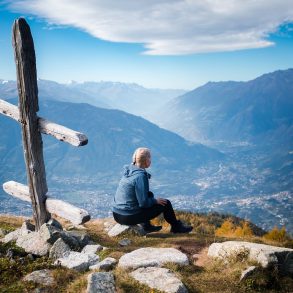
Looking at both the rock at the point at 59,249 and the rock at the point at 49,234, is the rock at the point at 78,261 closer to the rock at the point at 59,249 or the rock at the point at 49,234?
the rock at the point at 59,249

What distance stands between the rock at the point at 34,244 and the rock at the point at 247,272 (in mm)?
4747

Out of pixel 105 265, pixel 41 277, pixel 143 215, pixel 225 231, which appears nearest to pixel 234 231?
pixel 225 231

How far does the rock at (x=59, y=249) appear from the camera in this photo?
8719 mm

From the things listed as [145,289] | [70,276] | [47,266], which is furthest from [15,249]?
[145,289]

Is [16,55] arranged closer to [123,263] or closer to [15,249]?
[15,249]

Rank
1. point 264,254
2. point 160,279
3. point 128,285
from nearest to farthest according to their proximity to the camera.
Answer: point 128,285 < point 160,279 < point 264,254

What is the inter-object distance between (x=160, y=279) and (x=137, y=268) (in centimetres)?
93

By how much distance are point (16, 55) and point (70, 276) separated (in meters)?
6.41

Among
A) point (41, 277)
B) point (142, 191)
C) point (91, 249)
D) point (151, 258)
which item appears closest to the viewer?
point (41, 277)

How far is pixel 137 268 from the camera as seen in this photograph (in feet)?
25.2

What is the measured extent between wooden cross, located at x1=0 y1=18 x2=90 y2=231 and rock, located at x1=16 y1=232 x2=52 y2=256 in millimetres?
945

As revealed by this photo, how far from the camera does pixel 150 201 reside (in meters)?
10.5

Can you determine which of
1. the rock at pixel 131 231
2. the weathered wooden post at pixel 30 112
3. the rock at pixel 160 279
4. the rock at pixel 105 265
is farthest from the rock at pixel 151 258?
the weathered wooden post at pixel 30 112

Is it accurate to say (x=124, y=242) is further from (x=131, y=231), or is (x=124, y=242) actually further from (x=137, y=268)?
(x=137, y=268)
